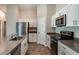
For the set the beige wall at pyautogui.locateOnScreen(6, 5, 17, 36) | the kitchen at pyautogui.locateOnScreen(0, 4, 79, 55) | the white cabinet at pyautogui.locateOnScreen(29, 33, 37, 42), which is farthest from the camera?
the white cabinet at pyautogui.locateOnScreen(29, 33, 37, 42)

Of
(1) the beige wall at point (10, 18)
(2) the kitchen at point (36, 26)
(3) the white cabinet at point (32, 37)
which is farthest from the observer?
(3) the white cabinet at point (32, 37)

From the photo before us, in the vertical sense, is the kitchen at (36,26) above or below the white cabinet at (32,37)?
above

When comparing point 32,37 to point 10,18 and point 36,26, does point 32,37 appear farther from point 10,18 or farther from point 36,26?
point 10,18

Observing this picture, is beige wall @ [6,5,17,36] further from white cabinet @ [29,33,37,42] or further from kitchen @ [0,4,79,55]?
white cabinet @ [29,33,37,42]

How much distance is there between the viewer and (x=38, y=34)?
6.36 metres

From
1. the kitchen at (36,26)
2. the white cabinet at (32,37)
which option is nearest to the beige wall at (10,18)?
the kitchen at (36,26)

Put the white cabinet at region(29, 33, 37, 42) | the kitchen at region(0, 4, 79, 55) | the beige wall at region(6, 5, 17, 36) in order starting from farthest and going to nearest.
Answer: the white cabinet at region(29, 33, 37, 42)
the beige wall at region(6, 5, 17, 36)
the kitchen at region(0, 4, 79, 55)

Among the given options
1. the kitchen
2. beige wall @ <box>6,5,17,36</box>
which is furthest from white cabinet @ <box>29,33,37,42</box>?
beige wall @ <box>6,5,17,36</box>

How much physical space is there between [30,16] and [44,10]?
0.91 metres

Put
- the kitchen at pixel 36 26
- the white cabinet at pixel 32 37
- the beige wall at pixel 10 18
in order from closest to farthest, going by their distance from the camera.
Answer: the kitchen at pixel 36 26, the beige wall at pixel 10 18, the white cabinet at pixel 32 37

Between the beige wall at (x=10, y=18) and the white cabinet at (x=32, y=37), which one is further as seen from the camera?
the white cabinet at (x=32, y=37)

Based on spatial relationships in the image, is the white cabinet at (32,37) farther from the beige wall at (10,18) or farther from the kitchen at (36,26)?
the beige wall at (10,18)
